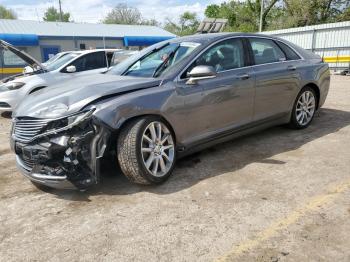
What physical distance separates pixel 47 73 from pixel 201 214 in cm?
658

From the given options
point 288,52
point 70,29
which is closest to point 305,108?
point 288,52

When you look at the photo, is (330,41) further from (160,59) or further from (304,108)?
(160,59)

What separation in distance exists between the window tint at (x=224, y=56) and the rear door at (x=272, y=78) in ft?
0.88

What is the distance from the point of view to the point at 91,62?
9.48 m

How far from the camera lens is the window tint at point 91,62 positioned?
9156 millimetres

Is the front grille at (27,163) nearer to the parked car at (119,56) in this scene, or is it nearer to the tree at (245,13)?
the parked car at (119,56)

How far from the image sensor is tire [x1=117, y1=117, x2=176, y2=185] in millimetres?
3463

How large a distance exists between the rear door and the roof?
25745 mm

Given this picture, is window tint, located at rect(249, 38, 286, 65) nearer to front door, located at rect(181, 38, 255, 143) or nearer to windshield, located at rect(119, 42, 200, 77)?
front door, located at rect(181, 38, 255, 143)

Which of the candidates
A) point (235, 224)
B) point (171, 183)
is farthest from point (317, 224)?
point (171, 183)

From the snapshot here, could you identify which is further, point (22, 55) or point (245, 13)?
point (245, 13)

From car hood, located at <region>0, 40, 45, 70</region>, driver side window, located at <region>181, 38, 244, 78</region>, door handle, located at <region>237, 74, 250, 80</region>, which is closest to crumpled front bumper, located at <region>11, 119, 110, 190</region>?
driver side window, located at <region>181, 38, 244, 78</region>

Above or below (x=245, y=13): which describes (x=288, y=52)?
below

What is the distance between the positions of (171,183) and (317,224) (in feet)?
5.14
